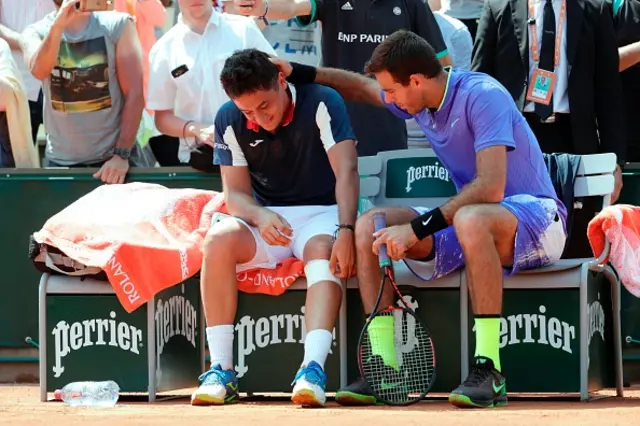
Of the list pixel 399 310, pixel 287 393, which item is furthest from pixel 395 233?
pixel 287 393

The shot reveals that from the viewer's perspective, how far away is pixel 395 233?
20.3ft

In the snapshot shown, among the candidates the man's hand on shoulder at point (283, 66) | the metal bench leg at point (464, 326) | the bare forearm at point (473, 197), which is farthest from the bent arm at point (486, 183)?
the man's hand on shoulder at point (283, 66)

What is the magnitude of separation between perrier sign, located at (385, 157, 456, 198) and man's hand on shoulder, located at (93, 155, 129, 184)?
5.58 ft

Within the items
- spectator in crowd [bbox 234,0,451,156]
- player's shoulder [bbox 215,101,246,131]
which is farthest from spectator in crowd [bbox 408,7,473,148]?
player's shoulder [bbox 215,101,246,131]

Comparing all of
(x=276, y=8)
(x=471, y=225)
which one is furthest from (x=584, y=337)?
(x=276, y=8)

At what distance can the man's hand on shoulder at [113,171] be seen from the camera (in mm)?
7961

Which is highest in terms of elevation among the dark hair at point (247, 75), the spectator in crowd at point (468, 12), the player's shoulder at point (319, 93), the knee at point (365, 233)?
the spectator in crowd at point (468, 12)

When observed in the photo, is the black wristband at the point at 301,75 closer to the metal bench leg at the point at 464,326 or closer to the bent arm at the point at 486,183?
the bent arm at the point at 486,183

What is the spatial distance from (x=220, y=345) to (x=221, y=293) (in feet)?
0.85

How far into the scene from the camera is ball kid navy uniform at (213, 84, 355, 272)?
675cm

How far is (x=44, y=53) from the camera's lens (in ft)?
26.8

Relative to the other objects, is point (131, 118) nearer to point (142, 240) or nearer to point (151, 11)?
point (151, 11)

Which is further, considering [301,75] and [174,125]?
[174,125]

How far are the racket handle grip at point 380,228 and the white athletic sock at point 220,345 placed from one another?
873 millimetres
